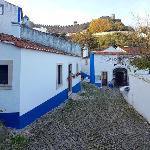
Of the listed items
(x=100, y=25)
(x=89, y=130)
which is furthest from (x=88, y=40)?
(x=89, y=130)

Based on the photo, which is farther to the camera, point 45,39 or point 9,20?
point 45,39

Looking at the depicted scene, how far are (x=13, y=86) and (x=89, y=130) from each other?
3.29 meters

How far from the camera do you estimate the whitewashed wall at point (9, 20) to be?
1589 centimetres

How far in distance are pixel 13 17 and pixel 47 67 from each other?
2.73 metres

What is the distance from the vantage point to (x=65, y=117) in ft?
52.7

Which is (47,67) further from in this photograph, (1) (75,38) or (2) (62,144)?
(1) (75,38)

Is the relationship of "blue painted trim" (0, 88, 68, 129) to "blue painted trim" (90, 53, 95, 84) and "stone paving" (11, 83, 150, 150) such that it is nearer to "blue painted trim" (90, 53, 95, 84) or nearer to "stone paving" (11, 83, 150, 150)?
"stone paving" (11, 83, 150, 150)

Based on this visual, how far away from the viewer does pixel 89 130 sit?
13.6m

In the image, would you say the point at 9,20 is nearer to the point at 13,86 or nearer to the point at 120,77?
the point at 13,86

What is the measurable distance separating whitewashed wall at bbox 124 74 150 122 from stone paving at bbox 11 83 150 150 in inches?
15.5

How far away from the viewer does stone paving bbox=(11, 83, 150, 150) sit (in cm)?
1141

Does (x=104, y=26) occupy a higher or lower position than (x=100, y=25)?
lower

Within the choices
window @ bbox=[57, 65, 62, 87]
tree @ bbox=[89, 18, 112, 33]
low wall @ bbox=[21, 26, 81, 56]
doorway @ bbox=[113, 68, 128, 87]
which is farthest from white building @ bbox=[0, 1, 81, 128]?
tree @ bbox=[89, 18, 112, 33]

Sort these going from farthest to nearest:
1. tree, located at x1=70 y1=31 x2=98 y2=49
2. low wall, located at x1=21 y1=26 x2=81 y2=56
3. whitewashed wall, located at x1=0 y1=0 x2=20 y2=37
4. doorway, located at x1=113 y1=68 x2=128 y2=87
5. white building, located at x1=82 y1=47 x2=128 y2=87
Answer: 1. tree, located at x1=70 y1=31 x2=98 y2=49
2. doorway, located at x1=113 y1=68 x2=128 y2=87
3. white building, located at x1=82 y1=47 x2=128 y2=87
4. low wall, located at x1=21 y1=26 x2=81 y2=56
5. whitewashed wall, located at x1=0 y1=0 x2=20 y2=37
